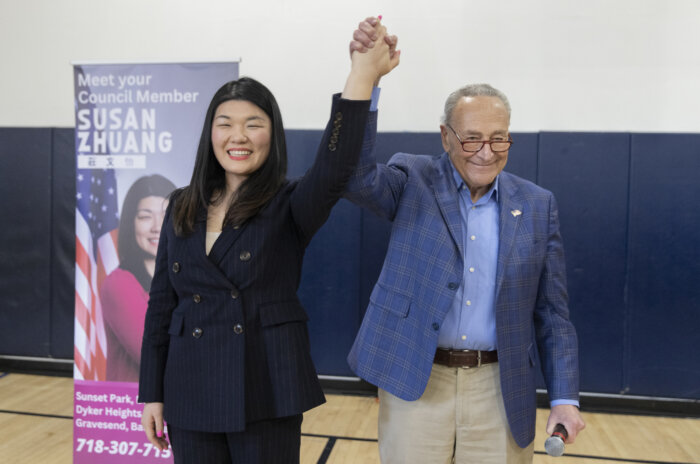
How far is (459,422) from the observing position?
1535 mm

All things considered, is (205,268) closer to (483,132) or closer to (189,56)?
(483,132)

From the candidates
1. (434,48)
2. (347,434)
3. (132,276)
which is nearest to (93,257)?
(132,276)

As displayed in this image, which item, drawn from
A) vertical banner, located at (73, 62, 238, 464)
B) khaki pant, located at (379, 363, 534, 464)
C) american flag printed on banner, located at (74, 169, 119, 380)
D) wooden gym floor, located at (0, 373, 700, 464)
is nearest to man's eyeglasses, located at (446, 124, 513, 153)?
khaki pant, located at (379, 363, 534, 464)

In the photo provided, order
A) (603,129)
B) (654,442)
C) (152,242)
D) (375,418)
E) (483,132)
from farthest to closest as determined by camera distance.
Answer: (603,129), (375,418), (654,442), (152,242), (483,132)

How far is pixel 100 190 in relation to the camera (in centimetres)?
271

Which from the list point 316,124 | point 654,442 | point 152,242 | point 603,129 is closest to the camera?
point 152,242

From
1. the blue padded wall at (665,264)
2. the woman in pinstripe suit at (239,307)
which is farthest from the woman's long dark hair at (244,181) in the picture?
the blue padded wall at (665,264)

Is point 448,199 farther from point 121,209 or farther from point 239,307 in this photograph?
point 121,209

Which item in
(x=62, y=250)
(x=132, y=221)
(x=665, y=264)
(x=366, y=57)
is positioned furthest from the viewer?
(x=62, y=250)

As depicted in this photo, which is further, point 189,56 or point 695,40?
point 189,56

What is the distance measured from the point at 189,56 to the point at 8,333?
2.71 meters

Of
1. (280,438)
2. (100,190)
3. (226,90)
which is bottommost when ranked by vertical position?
(280,438)

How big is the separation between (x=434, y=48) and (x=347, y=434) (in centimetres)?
280

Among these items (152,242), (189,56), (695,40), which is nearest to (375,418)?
(152,242)
